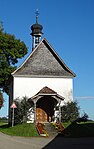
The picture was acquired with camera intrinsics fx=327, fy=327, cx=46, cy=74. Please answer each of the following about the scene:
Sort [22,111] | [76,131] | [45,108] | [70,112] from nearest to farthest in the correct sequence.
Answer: [76,131]
[22,111]
[70,112]
[45,108]

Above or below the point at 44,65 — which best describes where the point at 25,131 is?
below

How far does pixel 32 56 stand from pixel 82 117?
933 centimetres

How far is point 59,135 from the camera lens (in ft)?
91.8

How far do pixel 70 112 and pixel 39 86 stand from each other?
183 inches

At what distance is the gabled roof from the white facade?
585 mm

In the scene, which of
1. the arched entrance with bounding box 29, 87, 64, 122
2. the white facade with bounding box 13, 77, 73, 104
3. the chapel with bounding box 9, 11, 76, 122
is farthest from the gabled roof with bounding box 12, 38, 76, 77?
the arched entrance with bounding box 29, 87, 64, 122

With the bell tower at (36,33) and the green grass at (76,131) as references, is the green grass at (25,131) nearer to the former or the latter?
the green grass at (76,131)

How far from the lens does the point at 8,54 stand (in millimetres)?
46906

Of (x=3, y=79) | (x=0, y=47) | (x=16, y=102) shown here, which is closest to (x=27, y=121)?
(x=16, y=102)

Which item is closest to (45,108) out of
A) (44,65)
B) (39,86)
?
(39,86)

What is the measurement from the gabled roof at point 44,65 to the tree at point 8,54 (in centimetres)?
749

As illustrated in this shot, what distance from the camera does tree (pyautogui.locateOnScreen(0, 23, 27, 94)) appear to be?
45375 millimetres

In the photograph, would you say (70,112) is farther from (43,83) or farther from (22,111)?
(22,111)

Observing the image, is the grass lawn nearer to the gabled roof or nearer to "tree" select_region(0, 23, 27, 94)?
the gabled roof
